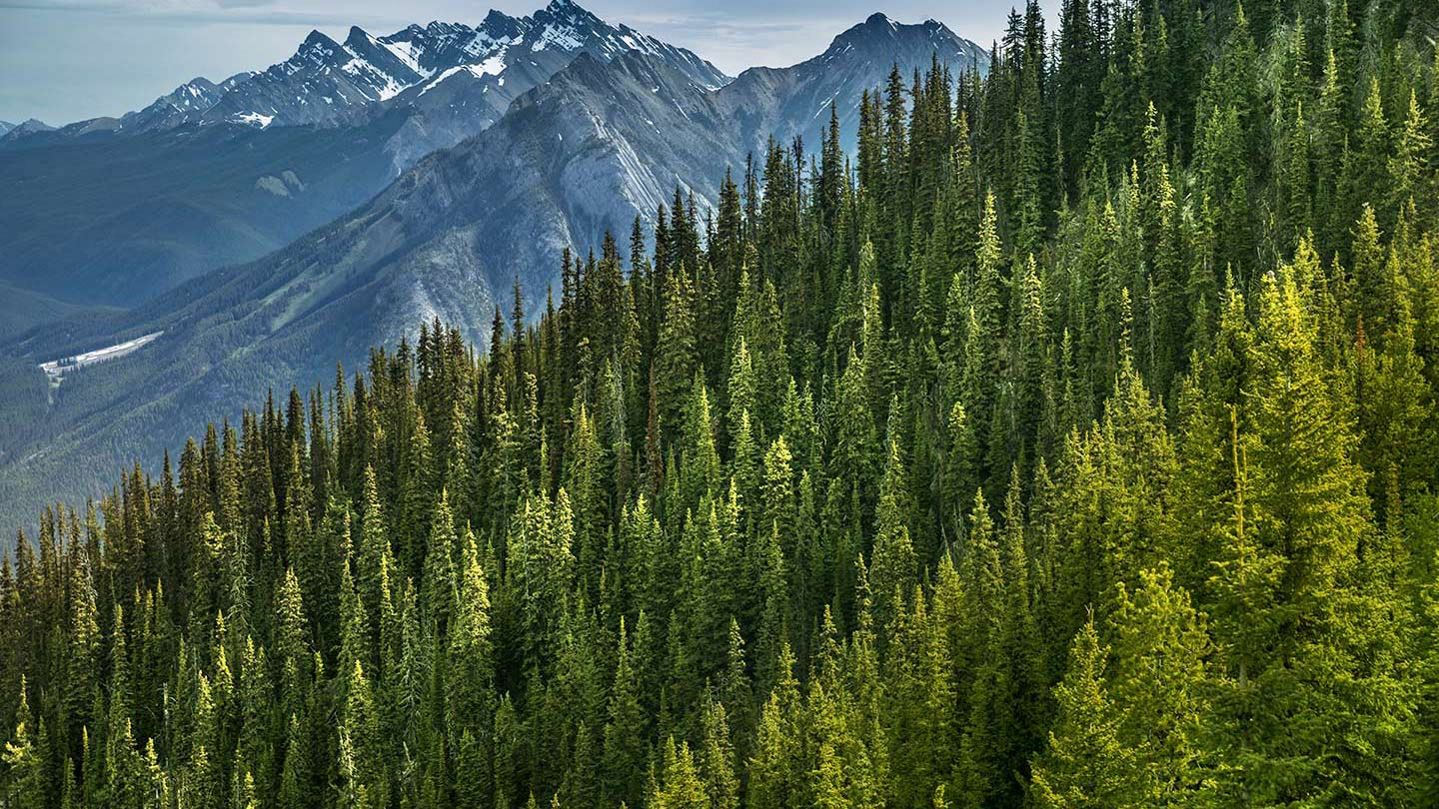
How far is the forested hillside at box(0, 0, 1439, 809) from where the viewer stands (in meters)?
40.3

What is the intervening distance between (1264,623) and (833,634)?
4343 cm

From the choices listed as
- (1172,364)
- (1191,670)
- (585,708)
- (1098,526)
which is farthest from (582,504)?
(1191,670)

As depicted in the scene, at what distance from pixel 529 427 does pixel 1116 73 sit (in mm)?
70207

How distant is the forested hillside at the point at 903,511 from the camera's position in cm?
4034

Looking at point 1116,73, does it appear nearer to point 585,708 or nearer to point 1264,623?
point 585,708

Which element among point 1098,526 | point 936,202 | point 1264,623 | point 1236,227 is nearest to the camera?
point 1264,623

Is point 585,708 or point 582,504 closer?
point 585,708

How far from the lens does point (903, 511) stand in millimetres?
89625

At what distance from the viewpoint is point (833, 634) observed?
3159 inches

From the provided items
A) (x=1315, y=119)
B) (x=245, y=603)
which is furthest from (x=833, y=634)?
(x=245, y=603)

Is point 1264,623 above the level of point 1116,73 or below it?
below

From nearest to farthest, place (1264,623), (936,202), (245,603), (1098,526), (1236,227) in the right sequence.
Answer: (1264,623), (1098,526), (1236,227), (936,202), (245,603)

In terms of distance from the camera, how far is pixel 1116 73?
122m

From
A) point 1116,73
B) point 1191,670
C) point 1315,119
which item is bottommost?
point 1191,670
